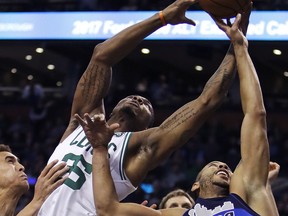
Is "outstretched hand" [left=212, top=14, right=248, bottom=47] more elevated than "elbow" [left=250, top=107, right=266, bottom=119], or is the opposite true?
"outstretched hand" [left=212, top=14, right=248, bottom=47]

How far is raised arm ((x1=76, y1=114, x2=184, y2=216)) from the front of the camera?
3746 mm

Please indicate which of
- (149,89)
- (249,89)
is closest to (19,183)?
(249,89)

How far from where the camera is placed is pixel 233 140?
14266 mm

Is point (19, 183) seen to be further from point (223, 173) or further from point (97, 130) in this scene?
point (223, 173)

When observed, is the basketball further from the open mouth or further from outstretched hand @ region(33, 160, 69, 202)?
outstretched hand @ region(33, 160, 69, 202)

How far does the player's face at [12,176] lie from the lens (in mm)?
4168

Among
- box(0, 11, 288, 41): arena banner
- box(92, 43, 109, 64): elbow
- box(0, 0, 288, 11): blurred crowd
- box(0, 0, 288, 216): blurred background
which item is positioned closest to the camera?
box(92, 43, 109, 64): elbow

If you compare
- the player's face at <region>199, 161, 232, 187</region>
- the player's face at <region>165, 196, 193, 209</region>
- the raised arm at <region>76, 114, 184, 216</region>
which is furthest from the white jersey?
the player's face at <region>165, 196, 193, 209</region>

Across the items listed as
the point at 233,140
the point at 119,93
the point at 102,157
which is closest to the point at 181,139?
the point at 102,157

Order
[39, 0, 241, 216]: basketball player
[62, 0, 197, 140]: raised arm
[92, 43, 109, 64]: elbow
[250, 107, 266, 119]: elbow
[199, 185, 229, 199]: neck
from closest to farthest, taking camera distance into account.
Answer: [250, 107, 266, 119]: elbow, [199, 185, 229, 199]: neck, [39, 0, 241, 216]: basketball player, [62, 0, 197, 140]: raised arm, [92, 43, 109, 64]: elbow

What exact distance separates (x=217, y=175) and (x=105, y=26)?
10.1 m

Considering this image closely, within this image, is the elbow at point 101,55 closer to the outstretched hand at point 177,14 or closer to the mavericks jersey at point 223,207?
the outstretched hand at point 177,14

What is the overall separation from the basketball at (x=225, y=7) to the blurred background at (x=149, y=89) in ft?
25.4

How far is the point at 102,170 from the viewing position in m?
3.79
